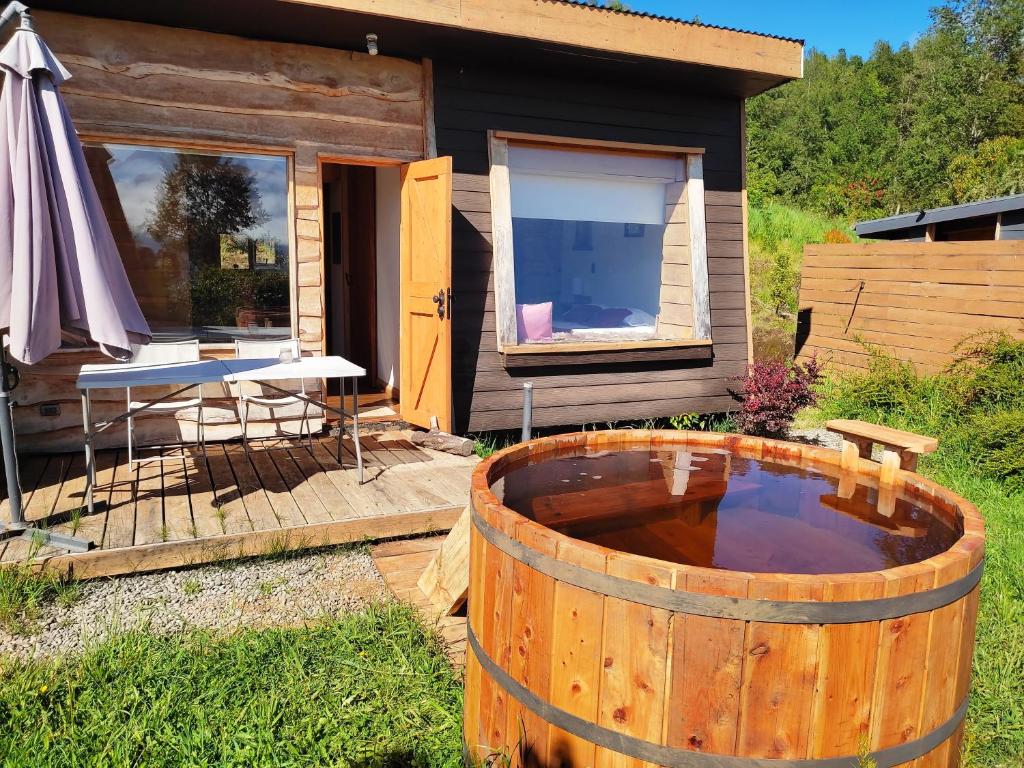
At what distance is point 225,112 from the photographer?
5203 millimetres

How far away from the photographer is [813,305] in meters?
9.68

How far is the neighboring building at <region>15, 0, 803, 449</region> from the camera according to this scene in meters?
4.99

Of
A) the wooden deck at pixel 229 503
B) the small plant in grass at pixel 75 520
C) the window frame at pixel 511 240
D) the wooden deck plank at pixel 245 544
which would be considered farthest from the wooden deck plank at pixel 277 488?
the window frame at pixel 511 240

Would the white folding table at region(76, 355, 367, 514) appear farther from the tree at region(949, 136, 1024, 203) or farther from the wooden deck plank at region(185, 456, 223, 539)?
the tree at region(949, 136, 1024, 203)

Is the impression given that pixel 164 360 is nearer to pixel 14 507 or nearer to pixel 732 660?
pixel 14 507

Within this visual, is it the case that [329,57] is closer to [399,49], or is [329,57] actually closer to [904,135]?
[399,49]

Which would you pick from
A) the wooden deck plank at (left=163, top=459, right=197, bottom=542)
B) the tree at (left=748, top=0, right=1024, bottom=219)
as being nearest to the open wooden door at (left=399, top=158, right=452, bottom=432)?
the wooden deck plank at (left=163, top=459, right=197, bottom=542)

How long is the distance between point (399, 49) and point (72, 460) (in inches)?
141

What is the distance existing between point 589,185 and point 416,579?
402 cm

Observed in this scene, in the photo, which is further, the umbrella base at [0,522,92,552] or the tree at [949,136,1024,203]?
the tree at [949,136,1024,203]

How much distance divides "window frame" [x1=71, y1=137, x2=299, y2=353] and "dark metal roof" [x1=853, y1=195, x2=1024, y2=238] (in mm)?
8059

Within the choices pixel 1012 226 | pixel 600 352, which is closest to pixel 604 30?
pixel 600 352

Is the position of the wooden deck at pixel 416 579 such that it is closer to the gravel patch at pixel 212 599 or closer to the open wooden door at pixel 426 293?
the gravel patch at pixel 212 599

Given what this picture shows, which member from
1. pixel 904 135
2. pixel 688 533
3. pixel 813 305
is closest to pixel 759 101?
pixel 904 135
